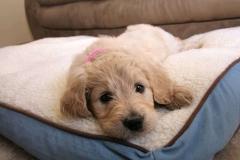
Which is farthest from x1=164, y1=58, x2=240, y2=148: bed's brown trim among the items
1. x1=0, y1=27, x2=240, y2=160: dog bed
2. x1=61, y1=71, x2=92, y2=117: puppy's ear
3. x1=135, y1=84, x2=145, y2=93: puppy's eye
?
x1=61, y1=71, x2=92, y2=117: puppy's ear

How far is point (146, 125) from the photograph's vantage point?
0.98 metres

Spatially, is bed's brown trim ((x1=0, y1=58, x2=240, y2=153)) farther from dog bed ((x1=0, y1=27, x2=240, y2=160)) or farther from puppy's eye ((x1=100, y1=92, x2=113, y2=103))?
puppy's eye ((x1=100, y1=92, x2=113, y2=103))

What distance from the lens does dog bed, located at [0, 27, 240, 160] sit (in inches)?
38.2

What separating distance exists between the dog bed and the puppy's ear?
0.13 ft

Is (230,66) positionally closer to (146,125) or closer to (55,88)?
(146,125)

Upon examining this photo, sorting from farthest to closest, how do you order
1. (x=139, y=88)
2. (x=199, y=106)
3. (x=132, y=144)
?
(x=139, y=88)
(x=199, y=106)
(x=132, y=144)

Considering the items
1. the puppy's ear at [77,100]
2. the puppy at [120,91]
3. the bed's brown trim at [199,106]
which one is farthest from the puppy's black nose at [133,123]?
the puppy's ear at [77,100]

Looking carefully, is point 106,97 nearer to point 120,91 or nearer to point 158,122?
point 120,91

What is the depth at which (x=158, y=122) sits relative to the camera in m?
1.05

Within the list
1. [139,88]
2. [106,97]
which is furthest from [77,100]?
[139,88]

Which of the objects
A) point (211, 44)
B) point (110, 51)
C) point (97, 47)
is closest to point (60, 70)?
point (97, 47)

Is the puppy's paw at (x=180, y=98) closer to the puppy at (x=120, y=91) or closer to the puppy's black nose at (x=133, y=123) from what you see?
the puppy at (x=120, y=91)

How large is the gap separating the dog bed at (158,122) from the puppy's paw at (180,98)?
3 centimetres

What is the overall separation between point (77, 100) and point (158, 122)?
41 centimetres
